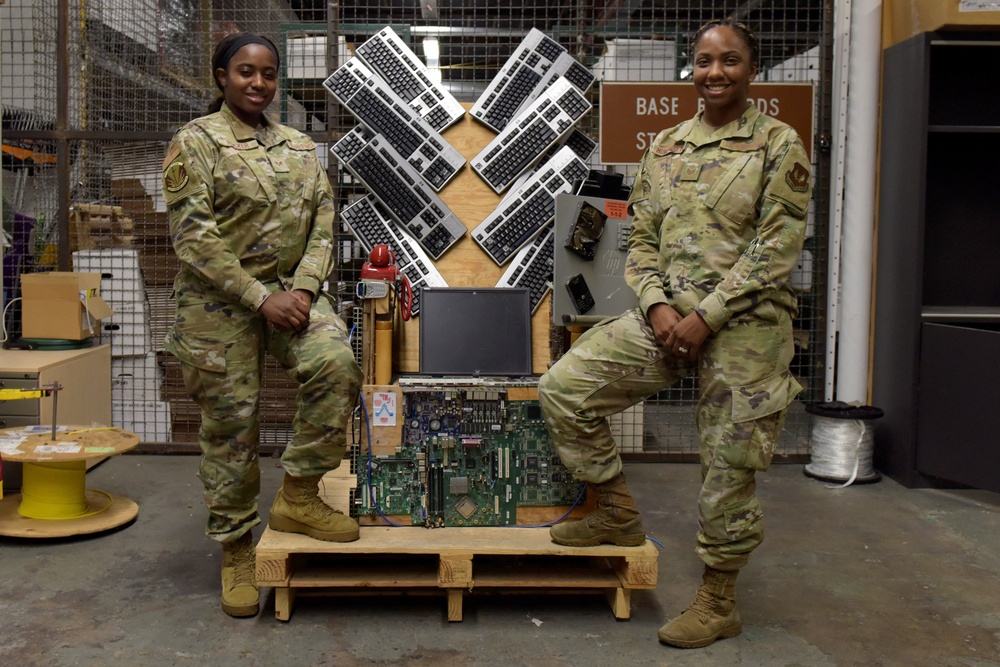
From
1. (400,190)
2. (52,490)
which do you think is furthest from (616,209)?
(52,490)

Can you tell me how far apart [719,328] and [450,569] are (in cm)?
108

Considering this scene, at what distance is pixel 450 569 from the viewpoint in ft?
9.20

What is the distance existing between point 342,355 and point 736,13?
347cm

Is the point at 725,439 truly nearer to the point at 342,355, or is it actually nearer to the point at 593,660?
the point at 593,660

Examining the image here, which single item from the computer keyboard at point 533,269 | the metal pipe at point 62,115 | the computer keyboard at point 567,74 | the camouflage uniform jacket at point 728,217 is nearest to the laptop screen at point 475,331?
the computer keyboard at point 533,269

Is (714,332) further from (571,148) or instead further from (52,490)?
(52,490)

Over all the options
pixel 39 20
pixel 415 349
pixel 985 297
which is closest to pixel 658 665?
pixel 415 349

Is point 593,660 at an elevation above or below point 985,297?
below

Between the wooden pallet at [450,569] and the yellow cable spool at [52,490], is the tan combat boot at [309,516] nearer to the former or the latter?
the wooden pallet at [450,569]

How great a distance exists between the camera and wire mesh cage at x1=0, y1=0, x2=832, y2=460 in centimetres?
480

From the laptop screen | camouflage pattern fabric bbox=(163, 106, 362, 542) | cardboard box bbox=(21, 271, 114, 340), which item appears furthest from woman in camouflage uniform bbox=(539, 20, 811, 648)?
cardboard box bbox=(21, 271, 114, 340)

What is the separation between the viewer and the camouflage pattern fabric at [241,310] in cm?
280

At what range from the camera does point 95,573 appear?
321 cm

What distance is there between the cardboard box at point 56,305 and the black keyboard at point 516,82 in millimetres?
2069
